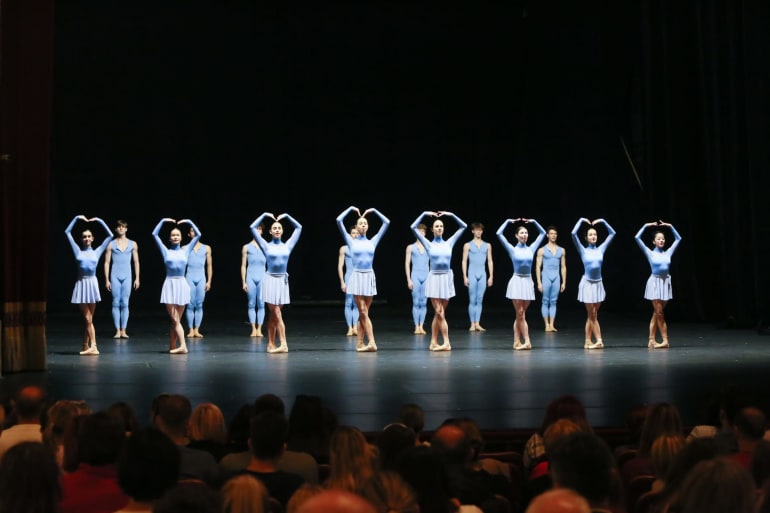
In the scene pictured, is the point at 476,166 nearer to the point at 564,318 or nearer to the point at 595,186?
Answer: the point at 595,186

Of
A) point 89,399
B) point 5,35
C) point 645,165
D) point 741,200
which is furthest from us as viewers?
point 645,165

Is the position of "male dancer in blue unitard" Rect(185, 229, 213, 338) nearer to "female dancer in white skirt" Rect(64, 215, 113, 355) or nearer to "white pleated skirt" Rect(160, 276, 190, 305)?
"white pleated skirt" Rect(160, 276, 190, 305)

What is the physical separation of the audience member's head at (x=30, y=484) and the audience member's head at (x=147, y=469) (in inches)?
14.9

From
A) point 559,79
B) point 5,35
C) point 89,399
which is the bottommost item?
point 89,399

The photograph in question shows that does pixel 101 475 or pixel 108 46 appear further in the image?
pixel 108 46

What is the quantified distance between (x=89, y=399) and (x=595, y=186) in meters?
12.3

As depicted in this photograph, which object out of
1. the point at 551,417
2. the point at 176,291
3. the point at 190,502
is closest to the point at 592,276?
the point at 176,291

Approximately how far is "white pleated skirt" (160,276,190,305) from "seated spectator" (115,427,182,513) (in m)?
9.15

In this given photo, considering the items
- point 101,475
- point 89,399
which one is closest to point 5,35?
point 89,399

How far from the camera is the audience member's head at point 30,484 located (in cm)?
261

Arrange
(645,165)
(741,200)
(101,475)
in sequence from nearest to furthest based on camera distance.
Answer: (101,475)
(741,200)
(645,165)

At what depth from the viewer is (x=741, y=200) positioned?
1538cm

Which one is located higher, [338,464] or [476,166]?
[476,166]

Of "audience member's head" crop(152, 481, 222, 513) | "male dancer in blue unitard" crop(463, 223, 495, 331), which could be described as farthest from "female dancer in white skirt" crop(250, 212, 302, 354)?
"audience member's head" crop(152, 481, 222, 513)
